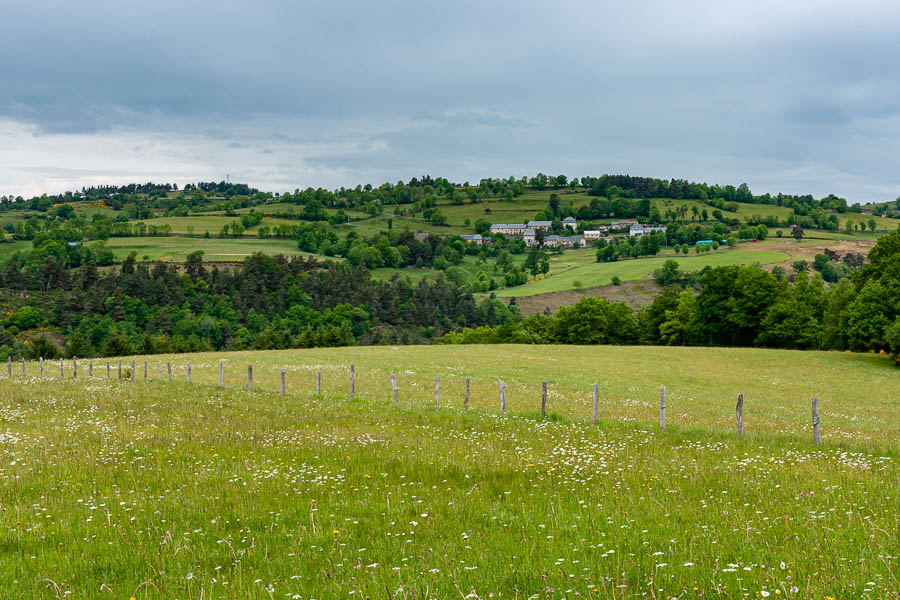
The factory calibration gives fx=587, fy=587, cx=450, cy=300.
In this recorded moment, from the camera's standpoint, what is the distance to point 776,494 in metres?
9.88

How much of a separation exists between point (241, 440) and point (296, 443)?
1.62 m

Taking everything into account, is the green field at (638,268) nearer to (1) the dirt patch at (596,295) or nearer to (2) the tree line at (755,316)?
(1) the dirt patch at (596,295)

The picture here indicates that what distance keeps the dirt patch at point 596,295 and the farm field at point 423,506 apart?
467ft

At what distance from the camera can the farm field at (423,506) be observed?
643 cm

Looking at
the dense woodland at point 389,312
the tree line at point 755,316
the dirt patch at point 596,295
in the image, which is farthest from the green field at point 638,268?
the tree line at point 755,316

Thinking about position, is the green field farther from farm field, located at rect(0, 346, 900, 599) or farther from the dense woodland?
farm field, located at rect(0, 346, 900, 599)

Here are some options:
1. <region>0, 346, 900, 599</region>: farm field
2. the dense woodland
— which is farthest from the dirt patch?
<region>0, 346, 900, 599</region>: farm field

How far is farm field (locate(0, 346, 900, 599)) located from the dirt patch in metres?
142

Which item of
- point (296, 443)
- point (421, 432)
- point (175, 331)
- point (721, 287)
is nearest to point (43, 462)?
point (296, 443)

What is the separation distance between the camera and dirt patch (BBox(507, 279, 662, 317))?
16125cm

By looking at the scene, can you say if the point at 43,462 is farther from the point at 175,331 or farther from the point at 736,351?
the point at 175,331

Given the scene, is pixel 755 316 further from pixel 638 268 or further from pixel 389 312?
pixel 389 312

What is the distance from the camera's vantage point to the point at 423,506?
371 inches

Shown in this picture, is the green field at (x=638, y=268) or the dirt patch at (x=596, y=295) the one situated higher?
the green field at (x=638, y=268)
